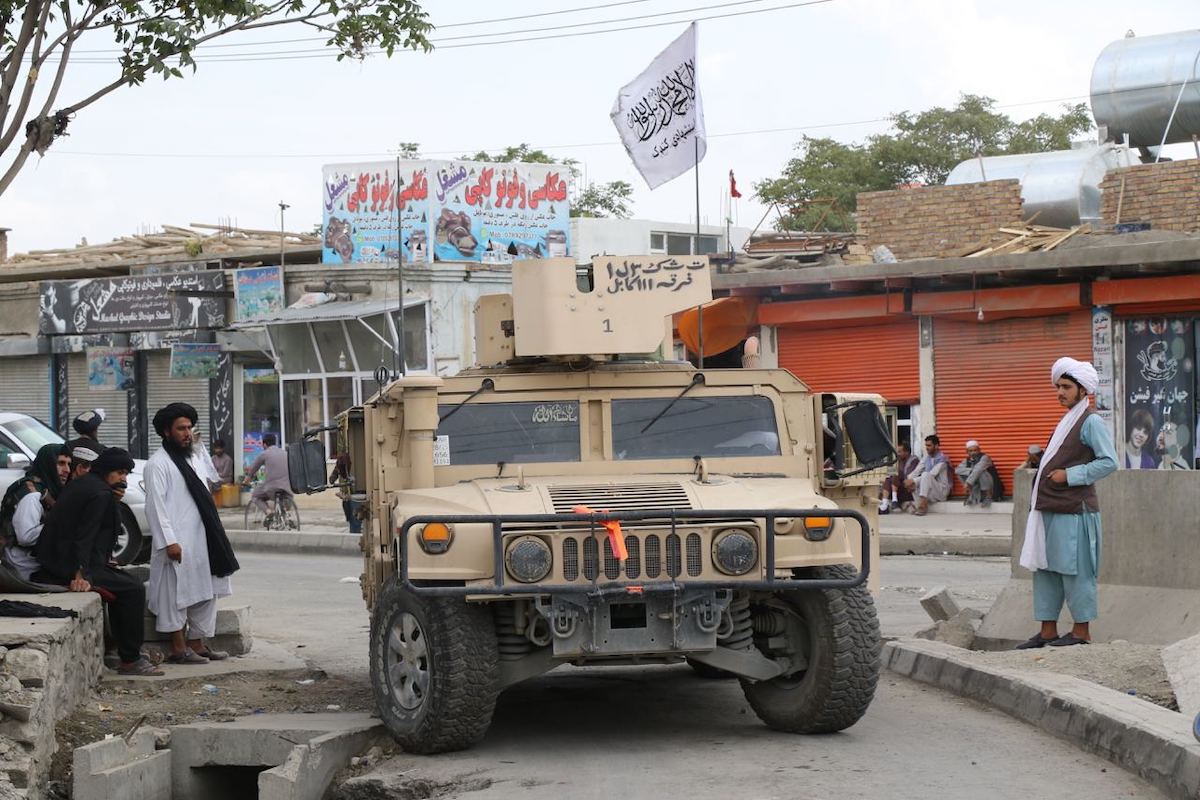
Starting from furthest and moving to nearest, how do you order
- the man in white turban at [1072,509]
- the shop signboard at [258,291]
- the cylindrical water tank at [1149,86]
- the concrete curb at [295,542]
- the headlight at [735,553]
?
the shop signboard at [258,291], the cylindrical water tank at [1149,86], the concrete curb at [295,542], the man in white turban at [1072,509], the headlight at [735,553]

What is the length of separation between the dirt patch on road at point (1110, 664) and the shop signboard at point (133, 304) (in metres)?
23.7

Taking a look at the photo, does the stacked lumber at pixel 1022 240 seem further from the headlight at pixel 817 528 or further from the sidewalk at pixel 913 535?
the headlight at pixel 817 528

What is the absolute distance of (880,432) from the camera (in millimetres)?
8359

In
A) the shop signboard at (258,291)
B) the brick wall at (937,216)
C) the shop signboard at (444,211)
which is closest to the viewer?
the brick wall at (937,216)

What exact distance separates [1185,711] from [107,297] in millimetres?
29579

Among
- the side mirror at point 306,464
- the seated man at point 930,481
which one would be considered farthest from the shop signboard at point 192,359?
the side mirror at point 306,464

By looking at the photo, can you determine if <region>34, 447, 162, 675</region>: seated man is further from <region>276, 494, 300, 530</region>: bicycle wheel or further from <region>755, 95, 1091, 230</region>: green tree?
<region>755, 95, 1091, 230</region>: green tree

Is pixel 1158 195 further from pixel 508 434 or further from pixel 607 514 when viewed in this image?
pixel 607 514

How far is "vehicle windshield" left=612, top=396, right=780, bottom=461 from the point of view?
339 inches

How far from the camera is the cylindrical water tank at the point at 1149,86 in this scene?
27.2 metres

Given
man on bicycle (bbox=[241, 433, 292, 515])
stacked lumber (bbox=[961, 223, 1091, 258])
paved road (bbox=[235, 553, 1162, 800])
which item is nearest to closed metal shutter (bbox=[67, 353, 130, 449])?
man on bicycle (bbox=[241, 433, 292, 515])

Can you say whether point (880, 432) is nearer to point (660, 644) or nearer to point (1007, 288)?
point (660, 644)

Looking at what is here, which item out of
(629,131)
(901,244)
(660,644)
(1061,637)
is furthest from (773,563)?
(901,244)

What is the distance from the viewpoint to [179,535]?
34.5 feet
